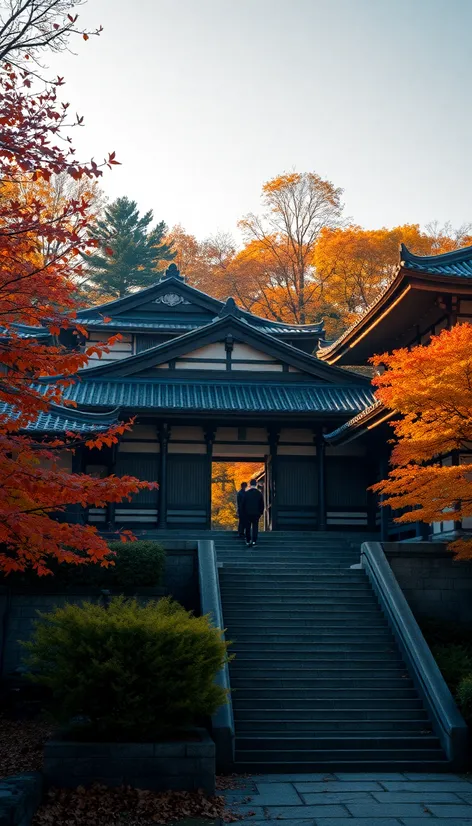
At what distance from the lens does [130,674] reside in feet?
32.1

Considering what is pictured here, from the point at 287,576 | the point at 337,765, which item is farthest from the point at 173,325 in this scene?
the point at 337,765

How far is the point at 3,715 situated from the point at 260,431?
1473cm

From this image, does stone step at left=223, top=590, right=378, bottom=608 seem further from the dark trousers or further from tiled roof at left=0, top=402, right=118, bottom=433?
tiled roof at left=0, top=402, right=118, bottom=433

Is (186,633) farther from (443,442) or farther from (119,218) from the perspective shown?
(119,218)

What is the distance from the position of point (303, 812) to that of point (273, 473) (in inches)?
674

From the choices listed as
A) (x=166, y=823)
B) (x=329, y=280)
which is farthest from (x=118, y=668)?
(x=329, y=280)

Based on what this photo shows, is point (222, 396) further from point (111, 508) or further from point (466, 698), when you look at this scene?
point (466, 698)

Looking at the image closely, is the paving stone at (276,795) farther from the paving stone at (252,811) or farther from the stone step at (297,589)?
the stone step at (297,589)

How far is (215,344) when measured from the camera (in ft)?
93.0

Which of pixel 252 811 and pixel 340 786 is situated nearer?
pixel 252 811

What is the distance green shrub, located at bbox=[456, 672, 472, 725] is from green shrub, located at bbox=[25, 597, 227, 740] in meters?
4.36

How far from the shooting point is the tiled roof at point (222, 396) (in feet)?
83.0

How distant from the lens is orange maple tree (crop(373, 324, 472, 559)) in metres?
15.1

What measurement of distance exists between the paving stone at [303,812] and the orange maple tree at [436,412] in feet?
22.9
